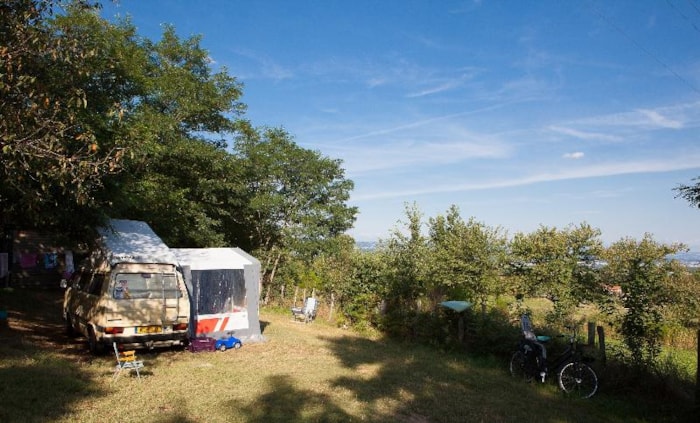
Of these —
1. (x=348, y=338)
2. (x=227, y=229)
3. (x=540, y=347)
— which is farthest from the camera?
(x=227, y=229)

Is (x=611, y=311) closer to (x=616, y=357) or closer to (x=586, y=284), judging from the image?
(x=616, y=357)

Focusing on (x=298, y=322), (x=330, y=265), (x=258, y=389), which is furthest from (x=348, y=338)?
(x=258, y=389)

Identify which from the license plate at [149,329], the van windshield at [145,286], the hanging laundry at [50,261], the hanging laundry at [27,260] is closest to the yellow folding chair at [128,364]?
the license plate at [149,329]

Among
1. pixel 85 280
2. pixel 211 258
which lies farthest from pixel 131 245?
pixel 211 258

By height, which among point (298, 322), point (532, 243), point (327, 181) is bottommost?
point (298, 322)

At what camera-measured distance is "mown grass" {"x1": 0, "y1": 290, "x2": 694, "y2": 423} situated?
6.10 meters

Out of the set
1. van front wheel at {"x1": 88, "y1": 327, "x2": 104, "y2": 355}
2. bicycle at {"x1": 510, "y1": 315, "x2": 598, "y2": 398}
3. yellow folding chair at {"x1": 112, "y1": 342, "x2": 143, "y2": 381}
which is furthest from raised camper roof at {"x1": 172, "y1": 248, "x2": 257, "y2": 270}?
bicycle at {"x1": 510, "y1": 315, "x2": 598, "y2": 398}

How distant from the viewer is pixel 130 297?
878 centimetres

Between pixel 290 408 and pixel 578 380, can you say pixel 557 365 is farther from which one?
pixel 290 408

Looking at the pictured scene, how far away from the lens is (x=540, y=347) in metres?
8.91

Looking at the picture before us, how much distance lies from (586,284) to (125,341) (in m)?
17.0

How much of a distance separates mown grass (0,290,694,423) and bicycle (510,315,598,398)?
0.24 meters

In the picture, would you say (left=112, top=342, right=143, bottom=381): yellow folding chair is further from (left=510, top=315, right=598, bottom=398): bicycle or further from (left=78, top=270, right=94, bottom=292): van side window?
(left=510, top=315, right=598, bottom=398): bicycle

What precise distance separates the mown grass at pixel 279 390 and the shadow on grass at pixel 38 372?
0.05 ft
